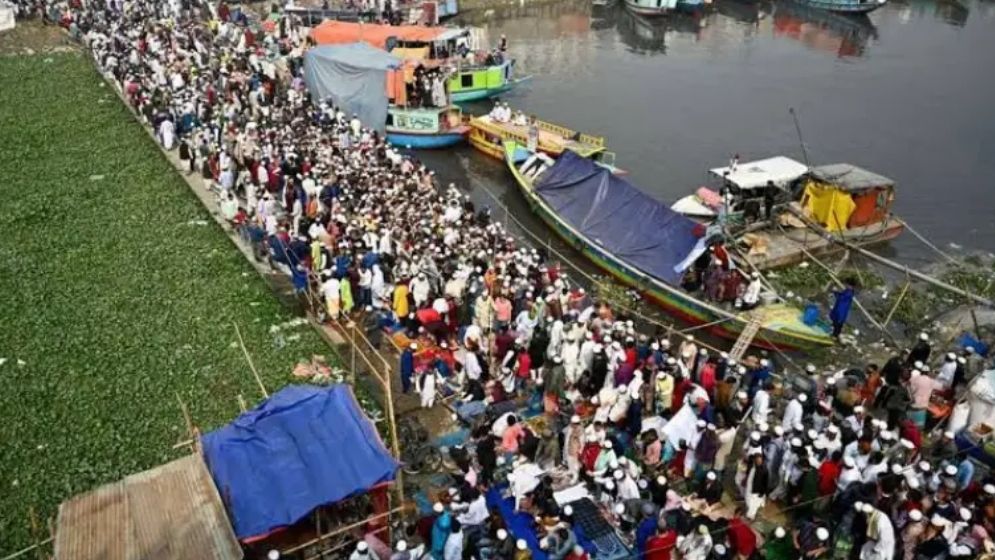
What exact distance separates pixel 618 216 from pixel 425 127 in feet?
35.8

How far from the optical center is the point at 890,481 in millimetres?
11180

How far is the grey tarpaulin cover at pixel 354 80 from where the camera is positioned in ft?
92.6

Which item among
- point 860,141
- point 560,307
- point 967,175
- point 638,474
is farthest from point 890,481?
point 860,141

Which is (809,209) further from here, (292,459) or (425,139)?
(292,459)

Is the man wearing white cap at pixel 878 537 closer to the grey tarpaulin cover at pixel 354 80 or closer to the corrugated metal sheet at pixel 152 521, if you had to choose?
the corrugated metal sheet at pixel 152 521

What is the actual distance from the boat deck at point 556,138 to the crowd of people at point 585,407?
6123 mm

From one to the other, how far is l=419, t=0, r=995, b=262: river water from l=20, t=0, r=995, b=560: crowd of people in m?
7.73

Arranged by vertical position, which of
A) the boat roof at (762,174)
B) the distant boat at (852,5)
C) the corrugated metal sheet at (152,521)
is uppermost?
the distant boat at (852,5)

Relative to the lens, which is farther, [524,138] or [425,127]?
[425,127]

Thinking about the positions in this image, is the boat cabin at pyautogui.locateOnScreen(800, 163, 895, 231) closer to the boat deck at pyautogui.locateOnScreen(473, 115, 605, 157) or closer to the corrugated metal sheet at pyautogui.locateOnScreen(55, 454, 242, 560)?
the boat deck at pyautogui.locateOnScreen(473, 115, 605, 157)

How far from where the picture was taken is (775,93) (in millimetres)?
39031

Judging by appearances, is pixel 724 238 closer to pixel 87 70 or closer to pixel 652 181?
pixel 652 181

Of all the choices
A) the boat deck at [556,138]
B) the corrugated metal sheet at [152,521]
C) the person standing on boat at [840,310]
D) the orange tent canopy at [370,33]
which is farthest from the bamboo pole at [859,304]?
the orange tent canopy at [370,33]

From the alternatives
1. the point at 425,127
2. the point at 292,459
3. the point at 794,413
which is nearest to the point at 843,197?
the point at 794,413
